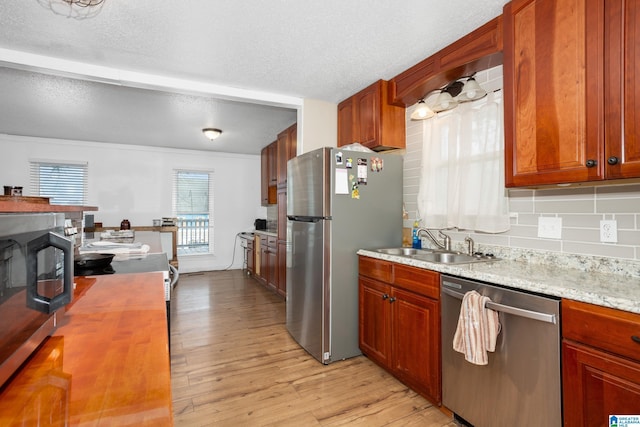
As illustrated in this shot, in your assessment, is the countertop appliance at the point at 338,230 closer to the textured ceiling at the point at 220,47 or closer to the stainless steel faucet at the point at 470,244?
the stainless steel faucet at the point at 470,244

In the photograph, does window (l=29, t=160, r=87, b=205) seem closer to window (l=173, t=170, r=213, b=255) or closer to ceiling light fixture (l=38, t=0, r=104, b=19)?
window (l=173, t=170, r=213, b=255)

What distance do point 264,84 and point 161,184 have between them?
12.9 ft

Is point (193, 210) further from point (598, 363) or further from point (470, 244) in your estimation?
point (598, 363)

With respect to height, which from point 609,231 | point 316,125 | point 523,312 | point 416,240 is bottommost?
point 523,312

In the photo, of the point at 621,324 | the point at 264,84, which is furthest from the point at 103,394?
the point at 264,84

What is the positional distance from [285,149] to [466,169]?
263 cm

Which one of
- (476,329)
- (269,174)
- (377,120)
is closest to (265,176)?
(269,174)

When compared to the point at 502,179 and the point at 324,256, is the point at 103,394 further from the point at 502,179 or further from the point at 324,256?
the point at 502,179

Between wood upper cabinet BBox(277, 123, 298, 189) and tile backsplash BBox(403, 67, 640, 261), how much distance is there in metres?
2.33

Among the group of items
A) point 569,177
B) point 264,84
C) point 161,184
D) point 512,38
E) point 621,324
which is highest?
point 264,84

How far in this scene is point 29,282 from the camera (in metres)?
0.71

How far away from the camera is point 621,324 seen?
115 centimetres

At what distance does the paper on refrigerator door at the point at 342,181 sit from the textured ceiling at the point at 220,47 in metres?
0.87

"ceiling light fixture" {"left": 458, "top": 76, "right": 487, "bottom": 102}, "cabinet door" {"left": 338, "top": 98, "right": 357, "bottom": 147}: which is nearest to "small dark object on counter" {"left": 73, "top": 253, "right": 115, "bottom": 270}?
"cabinet door" {"left": 338, "top": 98, "right": 357, "bottom": 147}
